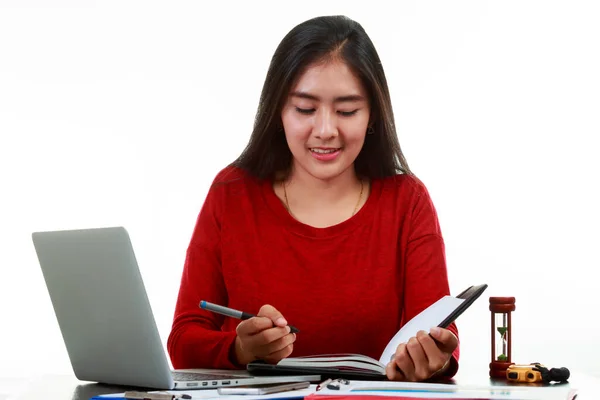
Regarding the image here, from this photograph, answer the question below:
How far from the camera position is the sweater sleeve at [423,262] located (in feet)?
6.15

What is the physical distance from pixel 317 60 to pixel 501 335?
0.69 metres

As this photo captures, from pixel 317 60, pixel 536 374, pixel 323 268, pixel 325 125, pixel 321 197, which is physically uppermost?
pixel 317 60

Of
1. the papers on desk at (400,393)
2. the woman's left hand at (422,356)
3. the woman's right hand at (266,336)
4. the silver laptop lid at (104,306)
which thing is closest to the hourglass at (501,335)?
the woman's left hand at (422,356)

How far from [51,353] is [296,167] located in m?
2.22

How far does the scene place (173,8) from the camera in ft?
12.7

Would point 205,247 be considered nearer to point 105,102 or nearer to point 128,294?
point 128,294

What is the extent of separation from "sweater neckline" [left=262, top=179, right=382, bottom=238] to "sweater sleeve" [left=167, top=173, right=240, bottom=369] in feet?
0.40

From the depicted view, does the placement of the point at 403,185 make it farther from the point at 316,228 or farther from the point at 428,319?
the point at 428,319

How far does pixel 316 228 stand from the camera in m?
1.99

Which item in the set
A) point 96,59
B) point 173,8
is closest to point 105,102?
point 96,59

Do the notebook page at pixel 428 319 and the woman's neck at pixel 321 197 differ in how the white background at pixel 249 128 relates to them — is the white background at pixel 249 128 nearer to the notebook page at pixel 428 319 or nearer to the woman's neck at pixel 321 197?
the woman's neck at pixel 321 197

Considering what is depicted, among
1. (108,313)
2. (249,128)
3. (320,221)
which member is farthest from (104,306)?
(249,128)

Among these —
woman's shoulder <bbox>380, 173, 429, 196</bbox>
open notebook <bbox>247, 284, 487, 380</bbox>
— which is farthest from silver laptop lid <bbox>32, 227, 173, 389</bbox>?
woman's shoulder <bbox>380, 173, 429, 196</bbox>

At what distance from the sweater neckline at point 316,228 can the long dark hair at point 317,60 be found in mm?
48
